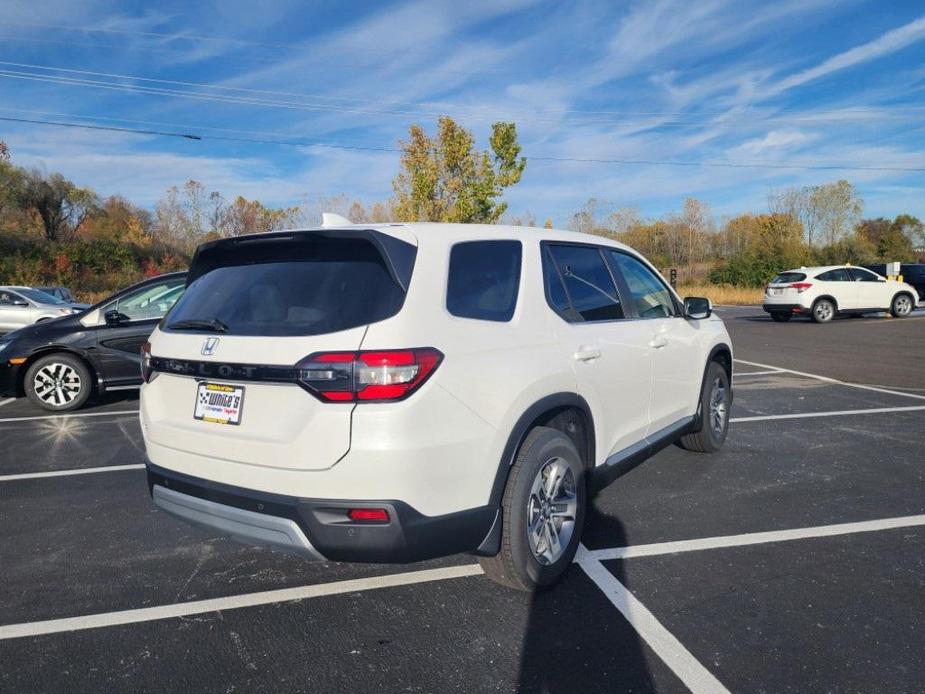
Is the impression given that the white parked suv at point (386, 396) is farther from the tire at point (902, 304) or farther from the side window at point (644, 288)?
the tire at point (902, 304)

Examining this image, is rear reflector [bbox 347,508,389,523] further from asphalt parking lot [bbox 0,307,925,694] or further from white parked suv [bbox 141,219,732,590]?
asphalt parking lot [bbox 0,307,925,694]

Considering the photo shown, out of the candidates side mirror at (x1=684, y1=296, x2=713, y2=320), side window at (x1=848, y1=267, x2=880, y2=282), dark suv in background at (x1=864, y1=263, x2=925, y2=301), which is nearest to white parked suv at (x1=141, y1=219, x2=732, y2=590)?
side mirror at (x1=684, y1=296, x2=713, y2=320)

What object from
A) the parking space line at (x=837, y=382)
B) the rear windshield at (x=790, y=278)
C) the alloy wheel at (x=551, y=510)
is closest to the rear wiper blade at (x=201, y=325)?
the alloy wheel at (x=551, y=510)

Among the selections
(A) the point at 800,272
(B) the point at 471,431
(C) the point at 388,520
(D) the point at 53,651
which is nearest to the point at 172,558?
(D) the point at 53,651

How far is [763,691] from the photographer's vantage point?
2.53 metres

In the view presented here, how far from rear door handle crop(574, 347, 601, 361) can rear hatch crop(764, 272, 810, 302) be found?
1936 cm

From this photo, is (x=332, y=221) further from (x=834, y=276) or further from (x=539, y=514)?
(x=834, y=276)

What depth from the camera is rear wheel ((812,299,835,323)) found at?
2069cm

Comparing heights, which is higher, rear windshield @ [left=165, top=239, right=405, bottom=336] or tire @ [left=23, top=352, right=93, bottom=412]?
rear windshield @ [left=165, top=239, right=405, bottom=336]

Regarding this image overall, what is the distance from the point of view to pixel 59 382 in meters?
8.09

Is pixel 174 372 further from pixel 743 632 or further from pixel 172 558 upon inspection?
pixel 743 632

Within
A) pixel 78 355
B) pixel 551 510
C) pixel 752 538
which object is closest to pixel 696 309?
pixel 752 538

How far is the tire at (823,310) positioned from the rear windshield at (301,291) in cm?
2097

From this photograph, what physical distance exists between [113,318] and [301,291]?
620 centimetres
